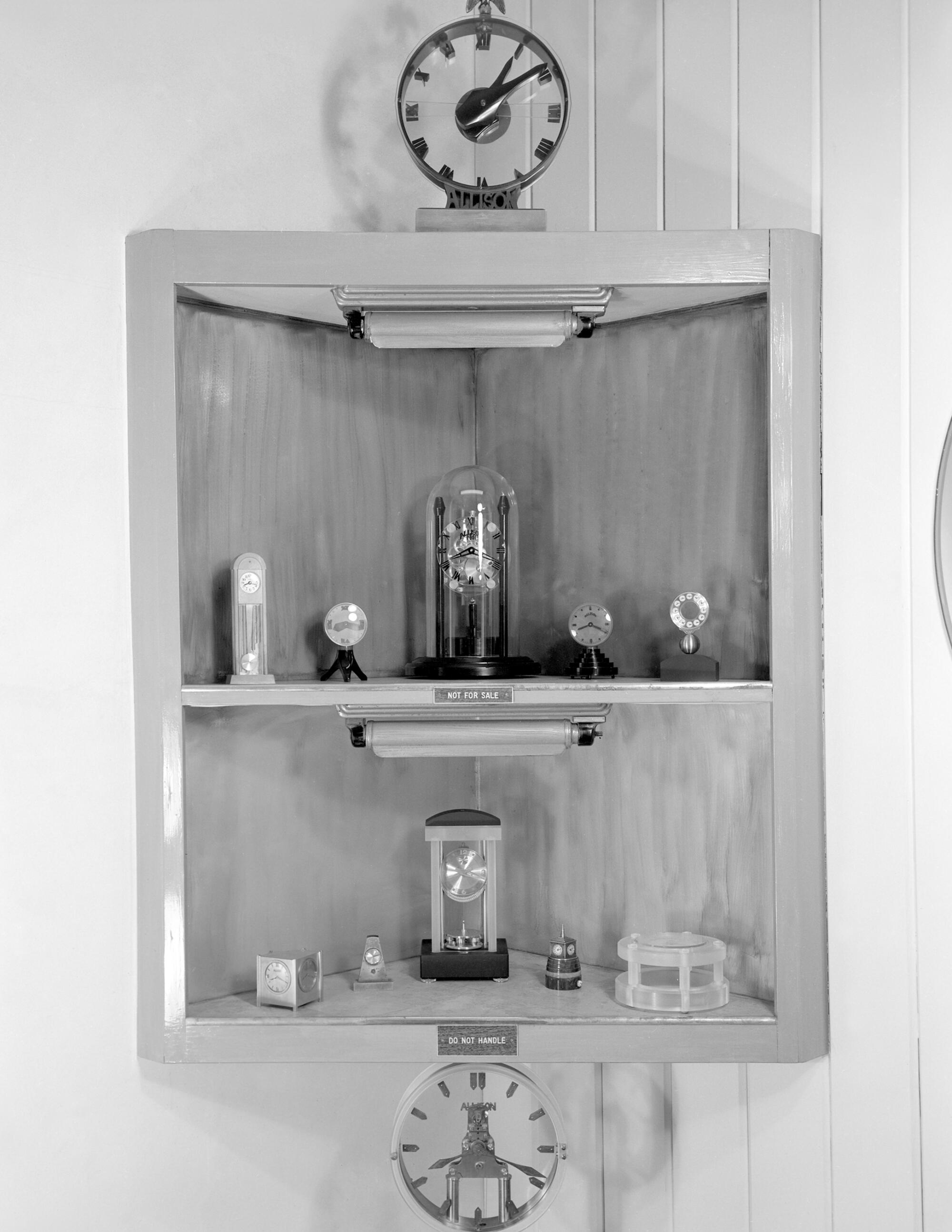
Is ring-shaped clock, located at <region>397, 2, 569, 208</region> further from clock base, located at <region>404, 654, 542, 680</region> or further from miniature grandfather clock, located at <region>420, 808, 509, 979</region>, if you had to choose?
miniature grandfather clock, located at <region>420, 808, 509, 979</region>

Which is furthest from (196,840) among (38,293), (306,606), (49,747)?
(38,293)

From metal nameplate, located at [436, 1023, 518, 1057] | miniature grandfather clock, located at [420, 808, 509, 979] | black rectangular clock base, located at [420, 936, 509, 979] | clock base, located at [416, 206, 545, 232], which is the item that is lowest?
metal nameplate, located at [436, 1023, 518, 1057]

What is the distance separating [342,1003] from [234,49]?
1.45 meters

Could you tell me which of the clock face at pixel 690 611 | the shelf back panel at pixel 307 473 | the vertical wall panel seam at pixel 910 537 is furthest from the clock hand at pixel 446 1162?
the clock face at pixel 690 611

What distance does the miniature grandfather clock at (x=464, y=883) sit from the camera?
1823mm

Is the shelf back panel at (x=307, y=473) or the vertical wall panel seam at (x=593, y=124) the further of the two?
the vertical wall panel seam at (x=593, y=124)

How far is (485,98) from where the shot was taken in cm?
167

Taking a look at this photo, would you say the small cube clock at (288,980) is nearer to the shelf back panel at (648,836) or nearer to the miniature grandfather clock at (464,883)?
the miniature grandfather clock at (464,883)

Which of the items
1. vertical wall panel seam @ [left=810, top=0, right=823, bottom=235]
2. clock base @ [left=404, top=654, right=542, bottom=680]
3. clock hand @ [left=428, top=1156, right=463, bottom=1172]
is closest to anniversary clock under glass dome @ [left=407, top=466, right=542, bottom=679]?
clock base @ [left=404, top=654, right=542, bottom=680]

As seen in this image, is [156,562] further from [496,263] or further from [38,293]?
[496,263]

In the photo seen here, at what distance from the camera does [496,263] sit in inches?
63.2

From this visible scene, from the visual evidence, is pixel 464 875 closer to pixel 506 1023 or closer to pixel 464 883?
pixel 464 883

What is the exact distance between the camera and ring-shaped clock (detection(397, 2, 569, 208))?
166 cm

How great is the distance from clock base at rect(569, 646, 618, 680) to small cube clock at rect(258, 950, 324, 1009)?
571 mm
